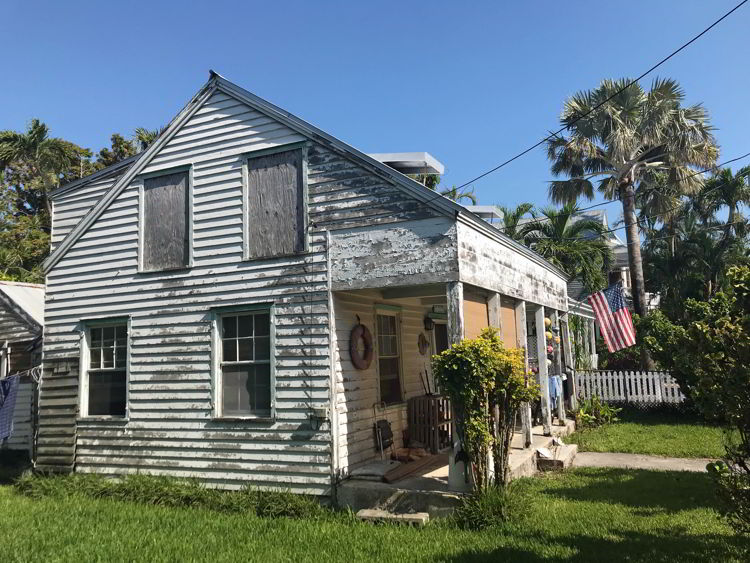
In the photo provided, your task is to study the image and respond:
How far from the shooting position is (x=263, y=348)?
9.33m

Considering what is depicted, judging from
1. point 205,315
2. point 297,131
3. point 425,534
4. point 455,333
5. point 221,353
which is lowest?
point 425,534

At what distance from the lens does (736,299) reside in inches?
193

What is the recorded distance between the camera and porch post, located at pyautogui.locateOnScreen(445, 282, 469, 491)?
755 centimetres

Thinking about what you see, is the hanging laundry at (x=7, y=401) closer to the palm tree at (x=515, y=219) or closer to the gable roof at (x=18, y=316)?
the gable roof at (x=18, y=316)

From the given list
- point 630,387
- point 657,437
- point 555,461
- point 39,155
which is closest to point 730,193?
point 630,387

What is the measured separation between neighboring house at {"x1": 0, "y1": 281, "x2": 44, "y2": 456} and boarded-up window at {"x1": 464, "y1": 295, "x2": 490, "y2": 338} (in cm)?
1057

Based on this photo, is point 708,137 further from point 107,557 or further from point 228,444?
point 107,557

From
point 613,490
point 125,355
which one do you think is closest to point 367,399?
point 613,490

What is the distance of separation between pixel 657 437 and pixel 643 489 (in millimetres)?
5052

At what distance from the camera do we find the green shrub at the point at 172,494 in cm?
830

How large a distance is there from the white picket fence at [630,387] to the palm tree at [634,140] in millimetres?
→ 5252

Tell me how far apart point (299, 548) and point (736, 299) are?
16.6ft

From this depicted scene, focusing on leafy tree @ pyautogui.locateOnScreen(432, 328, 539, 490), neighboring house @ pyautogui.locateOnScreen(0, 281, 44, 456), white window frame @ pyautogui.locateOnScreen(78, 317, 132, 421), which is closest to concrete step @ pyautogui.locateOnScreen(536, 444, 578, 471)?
leafy tree @ pyautogui.locateOnScreen(432, 328, 539, 490)

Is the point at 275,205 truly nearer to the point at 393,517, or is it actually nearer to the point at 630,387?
the point at 393,517
